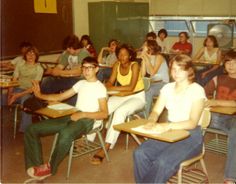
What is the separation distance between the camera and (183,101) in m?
2.88

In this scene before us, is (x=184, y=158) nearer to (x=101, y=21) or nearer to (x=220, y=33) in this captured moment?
(x=101, y=21)

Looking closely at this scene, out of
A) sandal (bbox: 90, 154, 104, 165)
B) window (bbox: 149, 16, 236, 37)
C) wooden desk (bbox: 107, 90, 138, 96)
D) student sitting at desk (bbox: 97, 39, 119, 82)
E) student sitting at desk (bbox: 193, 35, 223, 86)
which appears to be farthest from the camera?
window (bbox: 149, 16, 236, 37)

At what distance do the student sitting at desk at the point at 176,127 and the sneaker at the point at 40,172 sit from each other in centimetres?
93

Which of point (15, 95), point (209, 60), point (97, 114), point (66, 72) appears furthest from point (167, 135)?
point (209, 60)

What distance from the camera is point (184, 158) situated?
2.72m

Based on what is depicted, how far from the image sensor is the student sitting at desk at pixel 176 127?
268cm

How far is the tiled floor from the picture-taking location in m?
3.51

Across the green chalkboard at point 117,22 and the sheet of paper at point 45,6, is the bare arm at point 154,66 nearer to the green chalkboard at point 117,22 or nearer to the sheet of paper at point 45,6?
the sheet of paper at point 45,6

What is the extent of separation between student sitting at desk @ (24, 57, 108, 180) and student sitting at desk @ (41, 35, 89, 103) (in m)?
1.24

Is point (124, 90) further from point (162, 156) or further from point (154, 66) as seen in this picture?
point (162, 156)

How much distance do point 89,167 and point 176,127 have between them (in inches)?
54.5

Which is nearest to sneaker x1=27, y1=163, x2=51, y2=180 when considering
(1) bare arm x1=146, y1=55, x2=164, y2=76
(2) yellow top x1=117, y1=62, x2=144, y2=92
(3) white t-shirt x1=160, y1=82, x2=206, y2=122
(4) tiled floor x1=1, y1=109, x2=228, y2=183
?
(4) tiled floor x1=1, y1=109, x2=228, y2=183

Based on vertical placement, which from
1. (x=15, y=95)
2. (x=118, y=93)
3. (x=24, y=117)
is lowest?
(x=24, y=117)

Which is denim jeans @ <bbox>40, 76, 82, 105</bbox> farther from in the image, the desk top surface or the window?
the window
